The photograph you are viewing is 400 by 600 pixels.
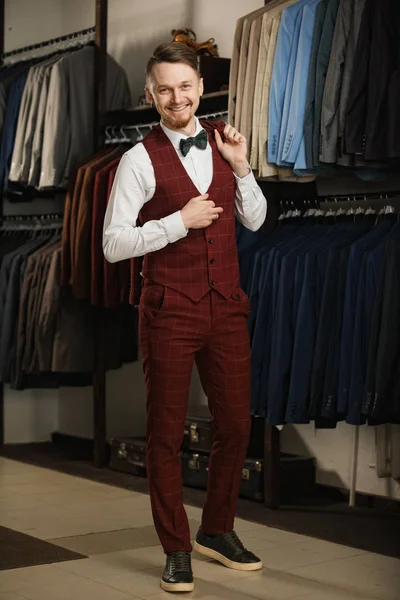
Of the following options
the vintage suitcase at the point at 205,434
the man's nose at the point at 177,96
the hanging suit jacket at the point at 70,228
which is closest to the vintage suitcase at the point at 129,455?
the vintage suitcase at the point at 205,434

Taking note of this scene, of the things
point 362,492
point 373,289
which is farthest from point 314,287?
point 362,492

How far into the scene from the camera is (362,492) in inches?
191

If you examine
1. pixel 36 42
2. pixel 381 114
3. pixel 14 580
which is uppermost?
pixel 36 42

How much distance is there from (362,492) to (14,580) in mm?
1964

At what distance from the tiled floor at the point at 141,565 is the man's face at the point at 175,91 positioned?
154cm

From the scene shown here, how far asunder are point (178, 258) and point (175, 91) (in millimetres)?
540

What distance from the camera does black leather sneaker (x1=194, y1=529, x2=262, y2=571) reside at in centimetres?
362

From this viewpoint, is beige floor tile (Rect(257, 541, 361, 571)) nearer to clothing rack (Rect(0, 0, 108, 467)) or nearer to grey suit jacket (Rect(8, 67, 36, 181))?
clothing rack (Rect(0, 0, 108, 467))

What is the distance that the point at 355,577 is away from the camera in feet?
11.7

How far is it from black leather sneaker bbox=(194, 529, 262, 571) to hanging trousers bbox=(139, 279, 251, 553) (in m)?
0.23

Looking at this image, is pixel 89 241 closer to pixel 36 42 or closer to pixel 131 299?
pixel 131 299

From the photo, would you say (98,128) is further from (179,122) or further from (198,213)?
(198,213)

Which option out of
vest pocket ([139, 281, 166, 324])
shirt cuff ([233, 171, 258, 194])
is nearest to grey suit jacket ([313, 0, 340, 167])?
shirt cuff ([233, 171, 258, 194])

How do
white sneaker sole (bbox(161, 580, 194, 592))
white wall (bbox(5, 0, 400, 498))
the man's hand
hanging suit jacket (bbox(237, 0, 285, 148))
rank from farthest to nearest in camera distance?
white wall (bbox(5, 0, 400, 498)), hanging suit jacket (bbox(237, 0, 285, 148)), the man's hand, white sneaker sole (bbox(161, 580, 194, 592))
